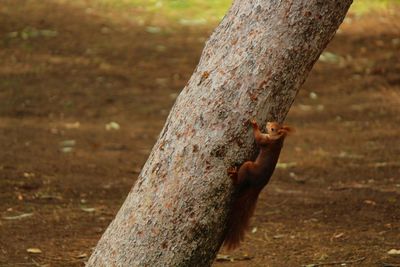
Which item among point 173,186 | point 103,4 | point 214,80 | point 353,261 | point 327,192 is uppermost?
point 214,80

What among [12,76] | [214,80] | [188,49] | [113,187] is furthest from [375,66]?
[214,80]

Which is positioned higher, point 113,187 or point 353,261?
point 353,261

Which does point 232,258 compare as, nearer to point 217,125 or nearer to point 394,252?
point 394,252

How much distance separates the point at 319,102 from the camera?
9.09 m

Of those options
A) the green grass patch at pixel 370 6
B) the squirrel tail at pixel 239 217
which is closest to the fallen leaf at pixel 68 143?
the squirrel tail at pixel 239 217

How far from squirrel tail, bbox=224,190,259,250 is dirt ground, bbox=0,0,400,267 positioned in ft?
3.45

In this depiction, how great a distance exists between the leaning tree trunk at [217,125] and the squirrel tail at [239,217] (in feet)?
0.20

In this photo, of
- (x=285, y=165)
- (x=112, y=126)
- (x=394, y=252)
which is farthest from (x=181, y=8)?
(x=394, y=252)

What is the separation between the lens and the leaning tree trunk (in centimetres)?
341

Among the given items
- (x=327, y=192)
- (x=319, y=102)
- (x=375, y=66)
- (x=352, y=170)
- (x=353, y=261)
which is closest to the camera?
(x=353, y=261)

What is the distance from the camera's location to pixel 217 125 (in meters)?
3.41

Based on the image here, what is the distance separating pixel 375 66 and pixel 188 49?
7.19 feet

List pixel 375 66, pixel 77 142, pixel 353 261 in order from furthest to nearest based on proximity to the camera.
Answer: pixel 375 66 → pixel 77 142 → pixel 353 261

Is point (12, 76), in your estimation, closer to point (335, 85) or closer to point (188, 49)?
point (188, 49)
